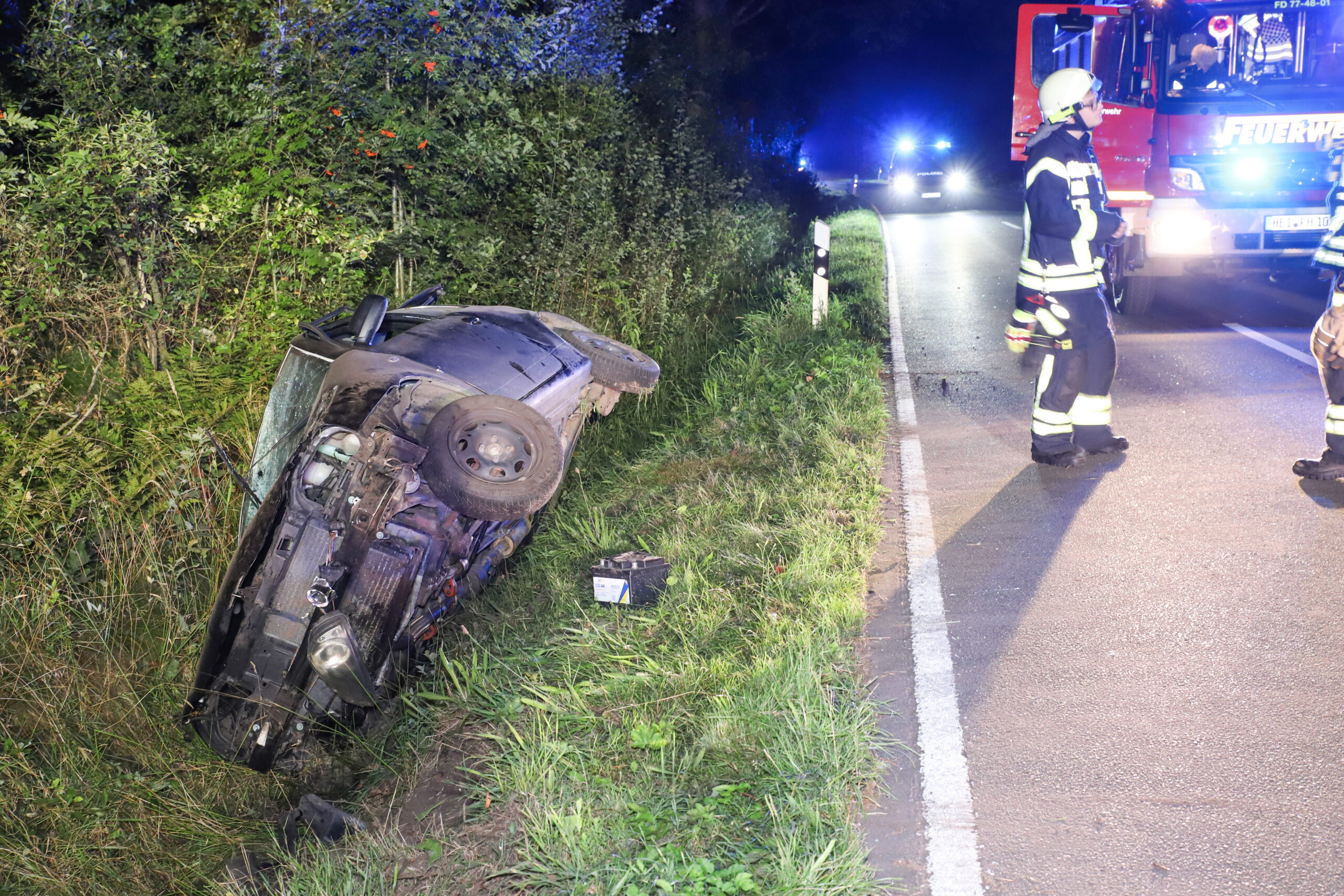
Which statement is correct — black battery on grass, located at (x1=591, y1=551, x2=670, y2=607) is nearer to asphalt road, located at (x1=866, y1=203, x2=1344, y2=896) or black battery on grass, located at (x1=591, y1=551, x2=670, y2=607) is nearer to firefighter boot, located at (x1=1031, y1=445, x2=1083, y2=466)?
asphalt road, located at (x1=866, y1=203, x2=1344, y2=896)

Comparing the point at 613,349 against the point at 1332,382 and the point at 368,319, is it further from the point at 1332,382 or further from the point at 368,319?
the point at 1332,382

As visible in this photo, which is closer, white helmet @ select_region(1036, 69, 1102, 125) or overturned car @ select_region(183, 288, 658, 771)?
overturned car @ select_region(183, 288, 658, 771)

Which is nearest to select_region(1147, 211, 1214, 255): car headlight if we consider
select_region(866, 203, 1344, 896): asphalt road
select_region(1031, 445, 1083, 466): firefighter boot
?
select_region(866, 203, 1344, 896): asphalt road

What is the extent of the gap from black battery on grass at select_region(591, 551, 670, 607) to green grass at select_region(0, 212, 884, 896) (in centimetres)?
7

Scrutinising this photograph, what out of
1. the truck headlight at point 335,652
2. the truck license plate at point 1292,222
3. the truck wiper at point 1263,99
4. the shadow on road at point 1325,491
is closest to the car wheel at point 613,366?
the truck headlight at point 335,652

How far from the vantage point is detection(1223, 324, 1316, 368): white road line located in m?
8.63

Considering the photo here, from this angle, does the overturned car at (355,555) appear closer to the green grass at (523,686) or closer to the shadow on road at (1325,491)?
the green grass at (523,686)

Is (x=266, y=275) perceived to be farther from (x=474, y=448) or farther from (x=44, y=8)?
(x=474, y=448)

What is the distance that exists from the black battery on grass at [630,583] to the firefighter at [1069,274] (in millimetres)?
2839

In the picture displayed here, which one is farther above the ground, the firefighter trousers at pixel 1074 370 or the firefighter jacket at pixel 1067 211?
the firefighter jacket at pixel 1067 211

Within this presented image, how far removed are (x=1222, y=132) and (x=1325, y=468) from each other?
18.2 ft

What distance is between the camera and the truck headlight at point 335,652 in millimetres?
4051

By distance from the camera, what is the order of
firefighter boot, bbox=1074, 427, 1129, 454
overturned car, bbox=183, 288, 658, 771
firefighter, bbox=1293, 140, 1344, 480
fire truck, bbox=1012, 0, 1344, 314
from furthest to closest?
fire truck, bbox=1012, 0, 1344, 314 < firefighter boot, bbox=1074, 427, 1129, 454 < firefighter, bbox=1293, 140, 1344, 480 < overturned car, bbox=183, 288, 658, 771

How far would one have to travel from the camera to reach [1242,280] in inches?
509
